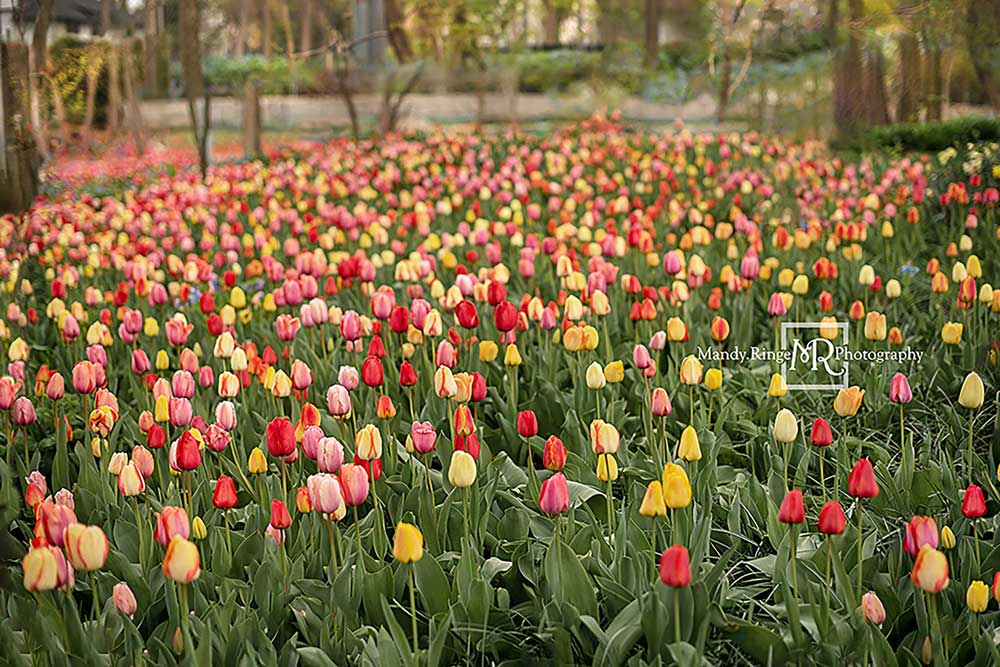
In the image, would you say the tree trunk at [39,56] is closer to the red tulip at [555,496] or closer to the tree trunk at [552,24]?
the red tulip at [555,496]

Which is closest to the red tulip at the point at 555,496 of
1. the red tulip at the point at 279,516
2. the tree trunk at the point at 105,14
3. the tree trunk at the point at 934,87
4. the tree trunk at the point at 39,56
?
the red tulip at the point at 279,516

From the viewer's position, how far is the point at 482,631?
187 cm

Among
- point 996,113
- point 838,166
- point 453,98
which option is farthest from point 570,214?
point 453,98

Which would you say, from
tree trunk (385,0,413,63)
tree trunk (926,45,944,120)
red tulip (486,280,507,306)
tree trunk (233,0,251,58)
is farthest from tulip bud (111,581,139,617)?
tree trunk (233,0,251,58)

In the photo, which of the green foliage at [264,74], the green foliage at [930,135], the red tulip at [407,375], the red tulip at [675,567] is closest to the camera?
the red tulip at [675,567]

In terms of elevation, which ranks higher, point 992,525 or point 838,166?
point 838,166

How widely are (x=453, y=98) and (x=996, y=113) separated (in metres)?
8.76

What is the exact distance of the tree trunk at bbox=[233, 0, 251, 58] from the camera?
15.9 meters

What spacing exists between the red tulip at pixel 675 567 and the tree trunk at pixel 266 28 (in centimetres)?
1512

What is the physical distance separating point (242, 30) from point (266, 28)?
387 mm

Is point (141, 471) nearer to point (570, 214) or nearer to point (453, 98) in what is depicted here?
point (570, 214)

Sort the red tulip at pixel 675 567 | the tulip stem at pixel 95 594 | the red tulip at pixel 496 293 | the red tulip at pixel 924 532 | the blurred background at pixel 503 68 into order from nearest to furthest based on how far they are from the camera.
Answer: the red tulip at pixel 675 567 < the red tulip at pixel 924 532 < the tulip stem at pixel 95 594 < the red tulip at pixel 496 293 < the blurred background at pixel 503 68

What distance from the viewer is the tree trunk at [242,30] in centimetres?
1588

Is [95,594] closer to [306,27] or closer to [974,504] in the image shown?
[974,504]
